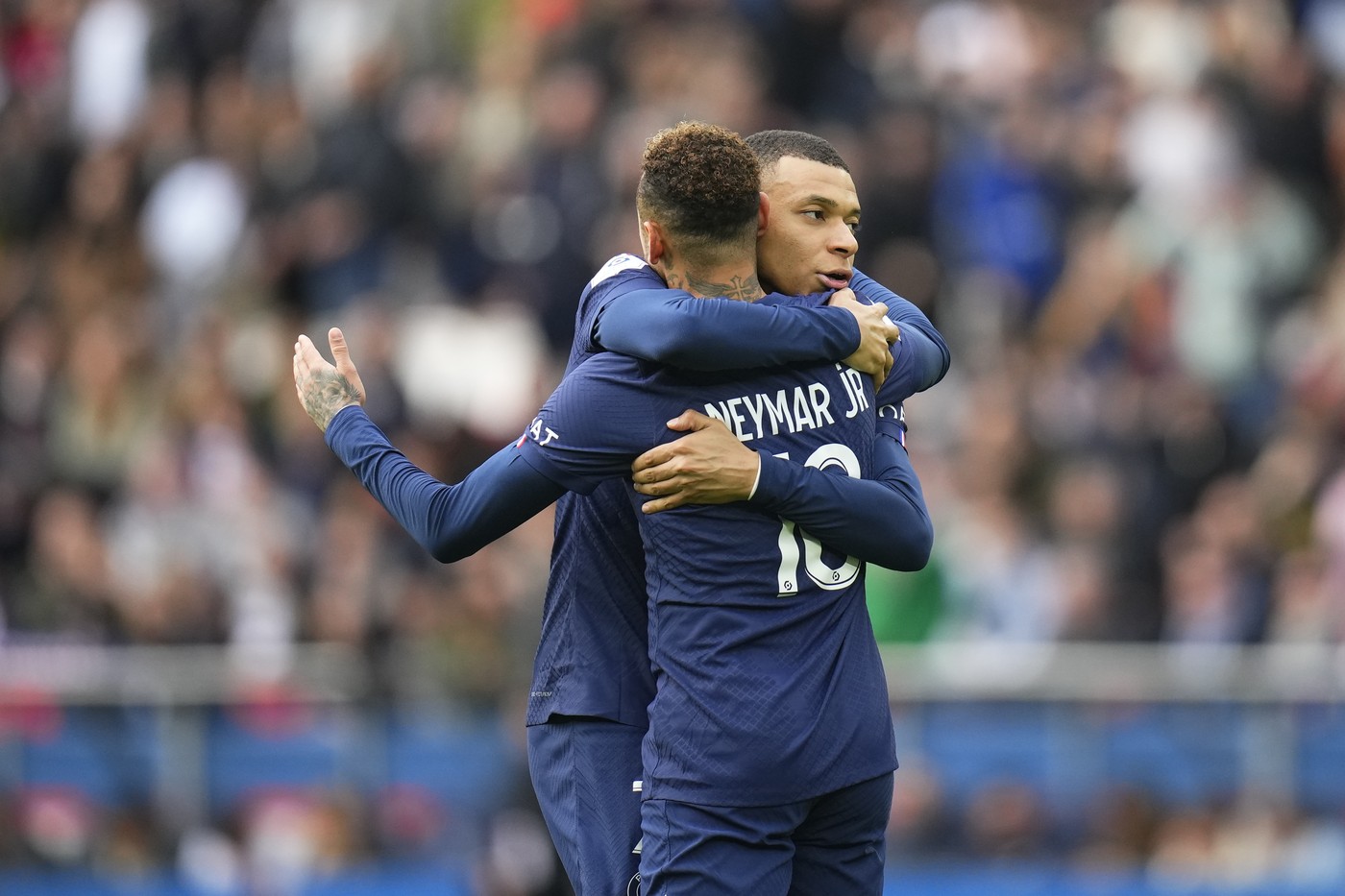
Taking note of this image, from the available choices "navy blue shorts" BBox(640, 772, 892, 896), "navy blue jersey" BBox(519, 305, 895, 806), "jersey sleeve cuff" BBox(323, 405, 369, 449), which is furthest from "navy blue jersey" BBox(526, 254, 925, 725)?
"jersey sleeve cuff" BBox(323, 405, 369, 449)

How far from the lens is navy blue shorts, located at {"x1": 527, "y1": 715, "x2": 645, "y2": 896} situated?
4.74 m

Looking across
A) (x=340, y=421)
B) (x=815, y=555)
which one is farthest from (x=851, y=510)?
(x=340, y=421)

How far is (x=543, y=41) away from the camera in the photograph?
13.6 m

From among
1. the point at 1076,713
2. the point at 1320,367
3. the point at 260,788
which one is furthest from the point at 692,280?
the point at 1320,367

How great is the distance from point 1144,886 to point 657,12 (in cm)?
613

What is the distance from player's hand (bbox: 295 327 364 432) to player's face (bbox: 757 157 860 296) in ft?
3.26

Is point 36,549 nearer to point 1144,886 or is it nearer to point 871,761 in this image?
point 1144,886

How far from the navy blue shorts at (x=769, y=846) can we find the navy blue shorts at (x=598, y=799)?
0.41 ft

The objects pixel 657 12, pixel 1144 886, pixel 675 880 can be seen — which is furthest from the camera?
pixel 657 12

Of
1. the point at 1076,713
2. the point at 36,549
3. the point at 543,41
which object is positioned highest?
the point at 543,41

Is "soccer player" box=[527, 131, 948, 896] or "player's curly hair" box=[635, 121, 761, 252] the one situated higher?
Result: "player's curly hair" box=[635, 121, 761, 252]

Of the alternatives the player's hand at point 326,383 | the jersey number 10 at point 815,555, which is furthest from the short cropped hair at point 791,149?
the player's hand at point 326,383

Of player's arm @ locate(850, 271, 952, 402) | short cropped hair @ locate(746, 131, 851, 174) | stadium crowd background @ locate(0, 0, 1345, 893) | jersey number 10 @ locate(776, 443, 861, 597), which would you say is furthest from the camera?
stadium crowd background @ locate(0, 0, 1345, 893)

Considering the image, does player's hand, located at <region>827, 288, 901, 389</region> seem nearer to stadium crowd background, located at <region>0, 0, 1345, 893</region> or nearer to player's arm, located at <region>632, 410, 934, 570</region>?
player's arm, located at <region>632, 410, 934, 570</region>
